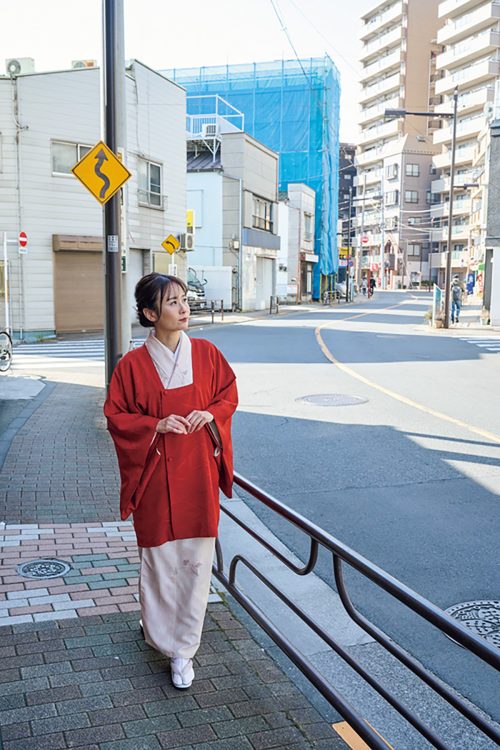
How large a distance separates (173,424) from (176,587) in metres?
0.79

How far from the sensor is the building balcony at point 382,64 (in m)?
91.9

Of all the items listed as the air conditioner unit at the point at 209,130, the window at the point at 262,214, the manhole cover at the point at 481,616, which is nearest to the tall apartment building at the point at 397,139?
the window at the point at 262,214

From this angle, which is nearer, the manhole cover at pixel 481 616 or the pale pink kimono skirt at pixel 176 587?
the pale pink kimono skirt at pixel 176 587

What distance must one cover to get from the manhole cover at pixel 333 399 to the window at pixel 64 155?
17060 millimetres

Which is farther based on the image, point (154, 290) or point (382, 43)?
point (382, 43)

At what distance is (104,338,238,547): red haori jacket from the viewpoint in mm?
3260

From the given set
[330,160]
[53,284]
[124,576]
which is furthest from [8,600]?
[330,160]

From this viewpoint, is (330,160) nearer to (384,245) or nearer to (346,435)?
(384,245)

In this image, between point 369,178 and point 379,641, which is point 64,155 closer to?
point 379,641

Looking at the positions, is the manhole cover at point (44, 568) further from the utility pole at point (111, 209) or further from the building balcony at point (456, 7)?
the building balcony at point (456, 7)

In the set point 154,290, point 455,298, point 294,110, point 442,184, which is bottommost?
point 455,298

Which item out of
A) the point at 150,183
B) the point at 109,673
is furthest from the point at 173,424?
the point at 150,183

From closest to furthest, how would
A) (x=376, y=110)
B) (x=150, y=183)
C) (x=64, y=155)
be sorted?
(x=64, y=155), (x=150, y=183), (x=376, y=110)

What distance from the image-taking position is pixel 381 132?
95.2m
